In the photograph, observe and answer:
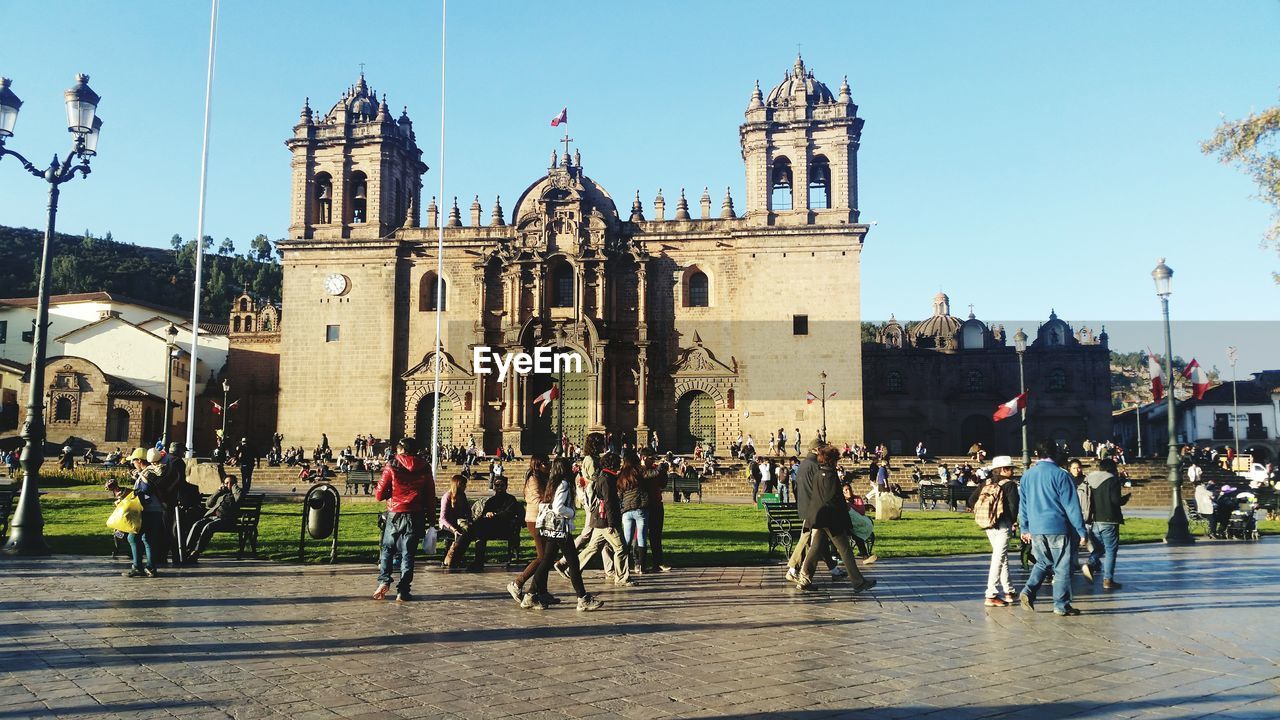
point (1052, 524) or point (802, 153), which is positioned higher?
point (802, 153)

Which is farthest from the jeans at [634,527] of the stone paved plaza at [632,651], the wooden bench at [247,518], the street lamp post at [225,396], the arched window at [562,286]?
A: the street lamp post at [225,396]

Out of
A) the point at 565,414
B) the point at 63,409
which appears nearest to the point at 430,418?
the point at 565,414

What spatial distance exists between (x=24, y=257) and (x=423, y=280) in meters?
66.2

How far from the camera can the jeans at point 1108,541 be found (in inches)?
440

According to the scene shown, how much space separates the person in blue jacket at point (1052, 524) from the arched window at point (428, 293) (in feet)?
120

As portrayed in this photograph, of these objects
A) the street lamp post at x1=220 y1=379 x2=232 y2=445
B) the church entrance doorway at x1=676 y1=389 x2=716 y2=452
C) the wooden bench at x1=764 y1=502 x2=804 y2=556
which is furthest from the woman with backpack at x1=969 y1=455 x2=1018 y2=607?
the street lamp post at x1=220 y1=379 x2=232 y2=445

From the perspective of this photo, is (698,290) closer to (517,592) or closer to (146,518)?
(146,518)

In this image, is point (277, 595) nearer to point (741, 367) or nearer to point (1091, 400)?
point (741, 367)

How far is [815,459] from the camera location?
10500mm

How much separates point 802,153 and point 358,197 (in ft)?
66.9

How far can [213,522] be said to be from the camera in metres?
12.9

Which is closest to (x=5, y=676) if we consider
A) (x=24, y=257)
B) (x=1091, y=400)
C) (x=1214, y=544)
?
(x=1214, y=544)

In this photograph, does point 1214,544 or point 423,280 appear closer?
point 1214,544

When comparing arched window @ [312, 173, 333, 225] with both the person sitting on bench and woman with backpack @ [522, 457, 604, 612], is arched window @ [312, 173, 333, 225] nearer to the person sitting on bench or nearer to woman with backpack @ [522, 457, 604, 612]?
the person sitting on bench
